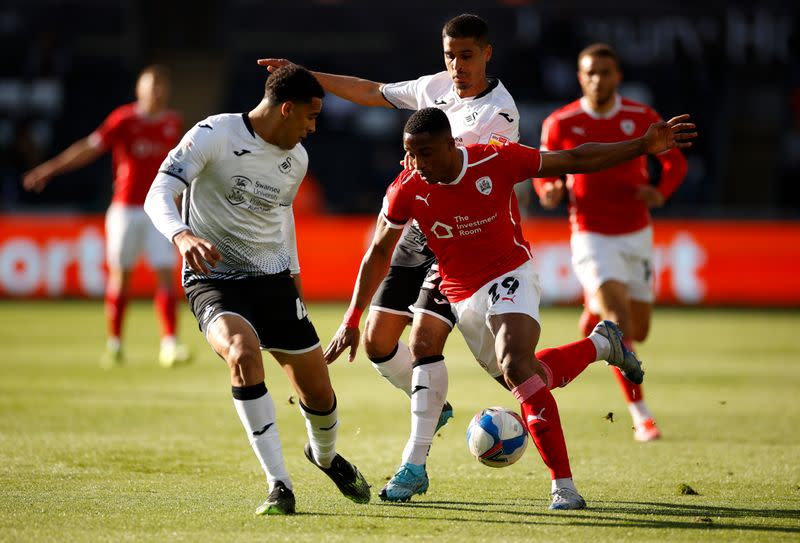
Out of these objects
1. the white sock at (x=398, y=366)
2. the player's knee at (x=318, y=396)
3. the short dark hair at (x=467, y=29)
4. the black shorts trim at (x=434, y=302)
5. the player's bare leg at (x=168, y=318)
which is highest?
the short dark hair at (x=467, y=29)

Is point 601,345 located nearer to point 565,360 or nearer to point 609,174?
point 565,360

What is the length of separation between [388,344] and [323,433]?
2.64ft

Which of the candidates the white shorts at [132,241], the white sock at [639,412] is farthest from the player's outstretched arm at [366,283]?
the white shorts at [132,241]

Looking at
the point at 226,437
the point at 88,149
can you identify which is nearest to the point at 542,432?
the point at 226,437

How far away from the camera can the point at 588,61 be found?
913 centimetres

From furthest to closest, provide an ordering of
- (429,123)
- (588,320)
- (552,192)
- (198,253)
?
1. (588,320)
2. (552,192)
3. (429,123)
4. (198,253)

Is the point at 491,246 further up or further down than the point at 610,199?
further up

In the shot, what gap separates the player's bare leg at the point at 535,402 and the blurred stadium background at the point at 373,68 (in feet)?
55.0

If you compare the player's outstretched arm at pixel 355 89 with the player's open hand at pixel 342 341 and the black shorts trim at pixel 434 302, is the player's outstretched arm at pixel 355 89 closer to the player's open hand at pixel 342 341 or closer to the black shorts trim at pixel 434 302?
the black shorts trim at pixel 434 302

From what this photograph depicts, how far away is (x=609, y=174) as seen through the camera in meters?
9.27

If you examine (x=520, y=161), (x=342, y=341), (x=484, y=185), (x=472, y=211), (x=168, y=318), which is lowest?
(x=168, y=318)

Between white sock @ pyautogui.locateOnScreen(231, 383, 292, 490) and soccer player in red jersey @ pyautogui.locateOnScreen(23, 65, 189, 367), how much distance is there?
22.3ft

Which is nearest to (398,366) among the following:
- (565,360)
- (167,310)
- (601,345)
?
(565,360)

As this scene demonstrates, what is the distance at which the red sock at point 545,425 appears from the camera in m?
6.00
